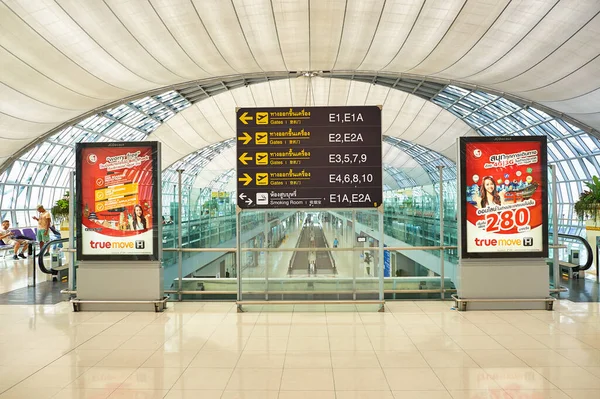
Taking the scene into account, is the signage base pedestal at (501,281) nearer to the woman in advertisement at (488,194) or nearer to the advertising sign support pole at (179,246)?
the woman in advertisement at (488,194)

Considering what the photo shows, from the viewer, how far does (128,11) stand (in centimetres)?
1673

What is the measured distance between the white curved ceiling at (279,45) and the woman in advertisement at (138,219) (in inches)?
433

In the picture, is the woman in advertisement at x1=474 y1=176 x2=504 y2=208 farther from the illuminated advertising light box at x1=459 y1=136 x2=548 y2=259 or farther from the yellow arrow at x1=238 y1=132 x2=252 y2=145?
the yellow arrow at x1=238 y1=132 x2=252 y2=145

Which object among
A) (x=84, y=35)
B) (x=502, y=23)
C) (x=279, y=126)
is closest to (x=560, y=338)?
(x=279, y=126)

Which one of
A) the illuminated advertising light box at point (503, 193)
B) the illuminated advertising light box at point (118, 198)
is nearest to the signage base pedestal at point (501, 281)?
the illuminated advertising light box at point (503, 193)

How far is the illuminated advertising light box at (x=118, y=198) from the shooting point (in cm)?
809

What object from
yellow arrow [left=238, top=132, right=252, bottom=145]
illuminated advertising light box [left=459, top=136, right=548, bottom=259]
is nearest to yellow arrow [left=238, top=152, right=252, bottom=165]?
yellow arrow [left=238, top=132, right=252, bottom=145]

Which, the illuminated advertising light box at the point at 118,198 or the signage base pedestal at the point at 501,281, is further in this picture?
the illuminated advertising light box at the point at 118,198

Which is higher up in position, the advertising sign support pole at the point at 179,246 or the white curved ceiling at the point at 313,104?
the white curved ceiling at the point at 313,104

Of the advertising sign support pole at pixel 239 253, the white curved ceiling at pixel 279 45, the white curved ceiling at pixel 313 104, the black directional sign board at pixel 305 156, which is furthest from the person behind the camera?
the white curved ceiling at pixel 313 104

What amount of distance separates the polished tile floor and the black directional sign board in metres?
2.09

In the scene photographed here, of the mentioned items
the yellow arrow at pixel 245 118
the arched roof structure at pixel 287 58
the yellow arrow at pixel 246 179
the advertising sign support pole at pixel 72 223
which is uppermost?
the arched roof structure at pixel 287 58

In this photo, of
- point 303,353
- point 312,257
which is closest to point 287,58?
point 312,257

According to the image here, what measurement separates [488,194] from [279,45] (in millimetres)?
16606
